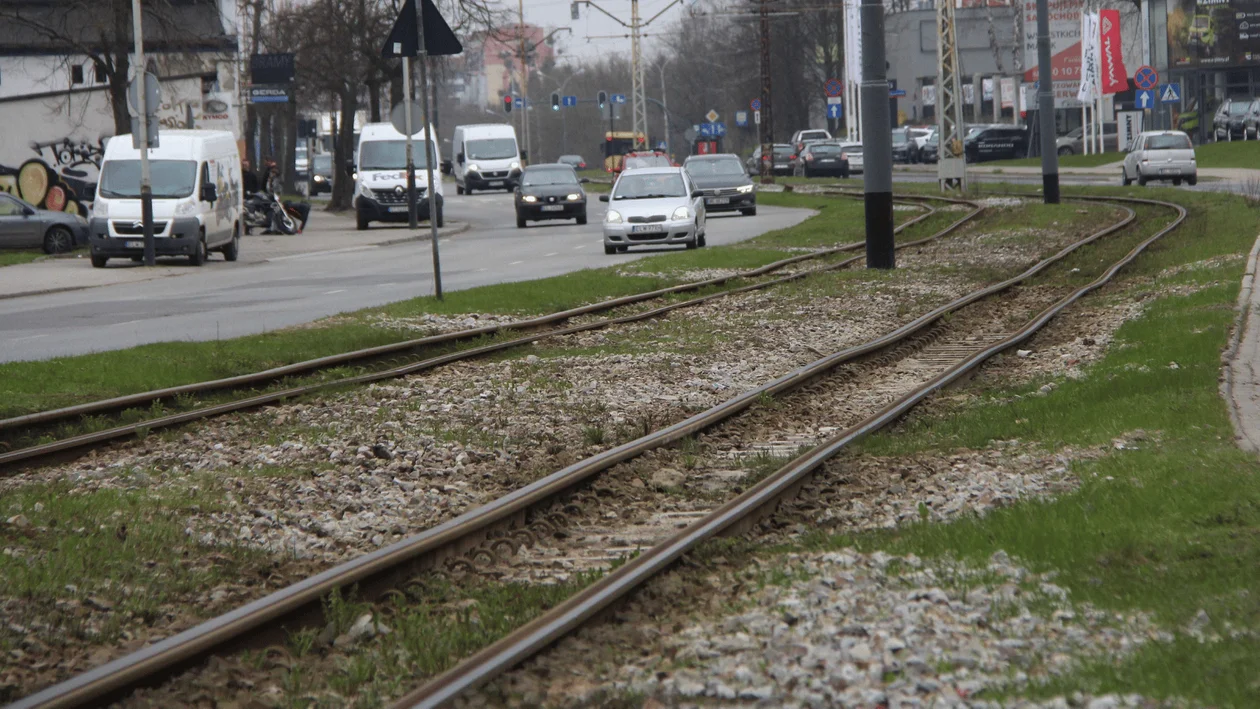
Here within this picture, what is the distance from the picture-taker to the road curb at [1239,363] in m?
8.27

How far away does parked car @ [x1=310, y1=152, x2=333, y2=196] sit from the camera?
76250 millimetres

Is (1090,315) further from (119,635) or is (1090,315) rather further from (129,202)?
(129,202)

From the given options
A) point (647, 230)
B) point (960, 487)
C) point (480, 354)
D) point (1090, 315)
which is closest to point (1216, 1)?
point (647, 230)

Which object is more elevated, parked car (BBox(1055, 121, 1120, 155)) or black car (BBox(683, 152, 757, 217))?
parked car (BBox(1055, 121, 1120, 155))

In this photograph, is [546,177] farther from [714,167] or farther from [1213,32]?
[1213,32]

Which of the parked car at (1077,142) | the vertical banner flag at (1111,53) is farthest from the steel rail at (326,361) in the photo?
the parked car at (1077,142)

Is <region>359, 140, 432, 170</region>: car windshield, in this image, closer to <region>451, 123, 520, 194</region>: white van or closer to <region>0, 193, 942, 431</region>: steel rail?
<region>451, 123, 520, 194</region>: white van

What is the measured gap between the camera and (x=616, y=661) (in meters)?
5.24

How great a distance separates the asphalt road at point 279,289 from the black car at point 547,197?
1440mm

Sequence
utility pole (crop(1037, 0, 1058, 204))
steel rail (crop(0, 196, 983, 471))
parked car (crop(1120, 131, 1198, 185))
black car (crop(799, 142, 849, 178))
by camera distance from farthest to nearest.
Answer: black car (crop(799, 142, 849, 178))
parked car (crop(1120, 131, 1198, 185))
utility pole (crop(1037, 0, 1058, 204))
steel rail (crop(0, 196, 983, 471))

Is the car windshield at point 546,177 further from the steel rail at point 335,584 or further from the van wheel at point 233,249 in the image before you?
the steel rail at point 335,584

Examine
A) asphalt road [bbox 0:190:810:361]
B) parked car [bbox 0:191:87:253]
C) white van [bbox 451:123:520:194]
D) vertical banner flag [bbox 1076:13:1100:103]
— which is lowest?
asphalt road [bbox 0:190:810:361]

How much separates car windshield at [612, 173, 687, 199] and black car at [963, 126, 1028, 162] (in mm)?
41840

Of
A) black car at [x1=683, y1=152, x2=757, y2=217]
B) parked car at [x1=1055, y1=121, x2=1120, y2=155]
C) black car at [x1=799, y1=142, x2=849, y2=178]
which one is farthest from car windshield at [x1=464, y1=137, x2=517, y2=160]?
parked car at [x1=1055, y1=121, x2=1120, y2=155]
